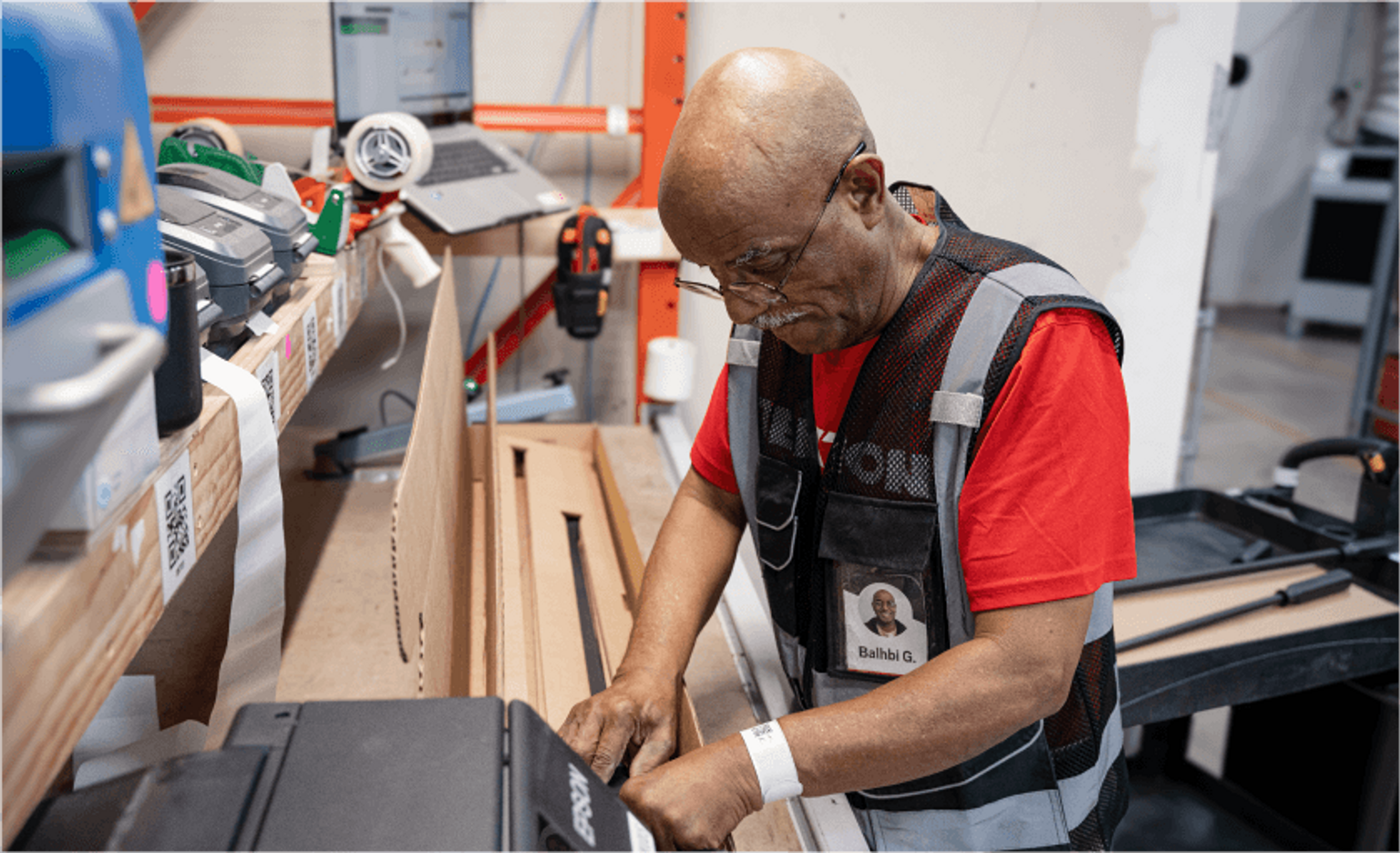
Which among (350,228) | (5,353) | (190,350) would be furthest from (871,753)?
(350,228)

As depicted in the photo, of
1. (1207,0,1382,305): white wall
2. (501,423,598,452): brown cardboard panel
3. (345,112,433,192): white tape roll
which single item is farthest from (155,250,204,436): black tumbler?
(1207,0,1382,305): white wall

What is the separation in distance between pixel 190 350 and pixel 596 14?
6.20 feet

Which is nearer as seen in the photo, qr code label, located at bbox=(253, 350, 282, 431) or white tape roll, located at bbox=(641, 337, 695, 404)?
qr code label, located at bbox=(253, 350, 282, 431)

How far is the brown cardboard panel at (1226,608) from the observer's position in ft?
5.27

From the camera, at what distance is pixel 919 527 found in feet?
3.34

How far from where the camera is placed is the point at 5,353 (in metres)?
0.33

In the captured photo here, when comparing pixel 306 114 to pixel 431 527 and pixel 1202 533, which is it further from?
pixel 1202 533

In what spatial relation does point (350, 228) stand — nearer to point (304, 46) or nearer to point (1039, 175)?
point (304, 46)

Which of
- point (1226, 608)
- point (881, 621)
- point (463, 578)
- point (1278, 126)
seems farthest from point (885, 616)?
point (1278, 126)

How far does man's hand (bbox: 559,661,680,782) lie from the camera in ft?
3.13

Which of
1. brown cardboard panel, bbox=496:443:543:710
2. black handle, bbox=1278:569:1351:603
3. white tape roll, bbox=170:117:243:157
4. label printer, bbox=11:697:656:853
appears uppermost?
white tape roll, bbox=170:117:243:157

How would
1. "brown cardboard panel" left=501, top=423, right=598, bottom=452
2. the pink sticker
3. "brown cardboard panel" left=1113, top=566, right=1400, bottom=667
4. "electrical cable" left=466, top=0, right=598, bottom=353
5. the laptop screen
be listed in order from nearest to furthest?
1. the pink sticker
2. "brown cardboard panel" left=1113, top=566, right=1400, bottom=667
3. the laptop screen
4. "brown cardboard panel" left=501, top=423, right=598, bottom=452
5. "electrical cable" left=466, top=0, right=598, bottom=353

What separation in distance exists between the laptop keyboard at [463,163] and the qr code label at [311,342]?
725 mm

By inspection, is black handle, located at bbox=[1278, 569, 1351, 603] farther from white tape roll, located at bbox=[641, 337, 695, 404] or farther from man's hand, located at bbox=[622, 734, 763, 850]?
man's hand, located at bbox=[622, 734, 763, 850]
